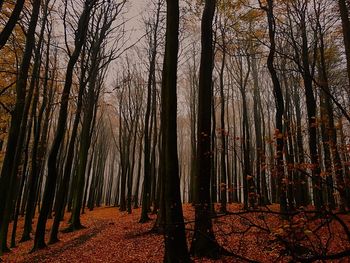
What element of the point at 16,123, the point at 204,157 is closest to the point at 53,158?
the point at 16,123

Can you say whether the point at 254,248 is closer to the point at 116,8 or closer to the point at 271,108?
the point at 116,8

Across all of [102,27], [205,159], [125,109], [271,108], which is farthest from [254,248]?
[271,108]

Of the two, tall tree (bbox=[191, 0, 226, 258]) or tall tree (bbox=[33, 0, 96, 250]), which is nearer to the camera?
tall tree (bbox=[191, 0, 226, 258])

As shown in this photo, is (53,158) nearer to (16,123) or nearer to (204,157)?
(16,123)

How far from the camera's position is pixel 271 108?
25.7m

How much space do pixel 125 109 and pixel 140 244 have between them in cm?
1608

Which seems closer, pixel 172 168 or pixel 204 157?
pixel 172 168

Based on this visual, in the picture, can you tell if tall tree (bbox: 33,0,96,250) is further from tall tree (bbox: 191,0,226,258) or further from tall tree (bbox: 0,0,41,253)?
tall tree (bbox: 191,0,226,258)

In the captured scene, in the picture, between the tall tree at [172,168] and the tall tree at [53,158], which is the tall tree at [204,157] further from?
the tall tree at [53,158]

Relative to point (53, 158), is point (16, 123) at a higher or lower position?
higher

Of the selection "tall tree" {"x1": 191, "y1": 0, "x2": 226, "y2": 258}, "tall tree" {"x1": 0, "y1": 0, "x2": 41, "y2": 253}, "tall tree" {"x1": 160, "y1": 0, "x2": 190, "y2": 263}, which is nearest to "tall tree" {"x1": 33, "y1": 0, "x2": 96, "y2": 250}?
"tall tree" {"x1": 0, "y1": 0, "x2": 41, "y2": 253}

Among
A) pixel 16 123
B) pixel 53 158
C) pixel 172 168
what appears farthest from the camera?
pixel 53 158

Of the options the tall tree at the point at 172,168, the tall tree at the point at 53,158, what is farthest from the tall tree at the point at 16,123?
the tall tree at the point at 172,168

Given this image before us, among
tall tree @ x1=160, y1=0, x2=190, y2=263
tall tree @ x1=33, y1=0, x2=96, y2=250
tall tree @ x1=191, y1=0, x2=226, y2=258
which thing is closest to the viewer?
tall tree @ x1=160, y1=0, x2=190, y2=263
